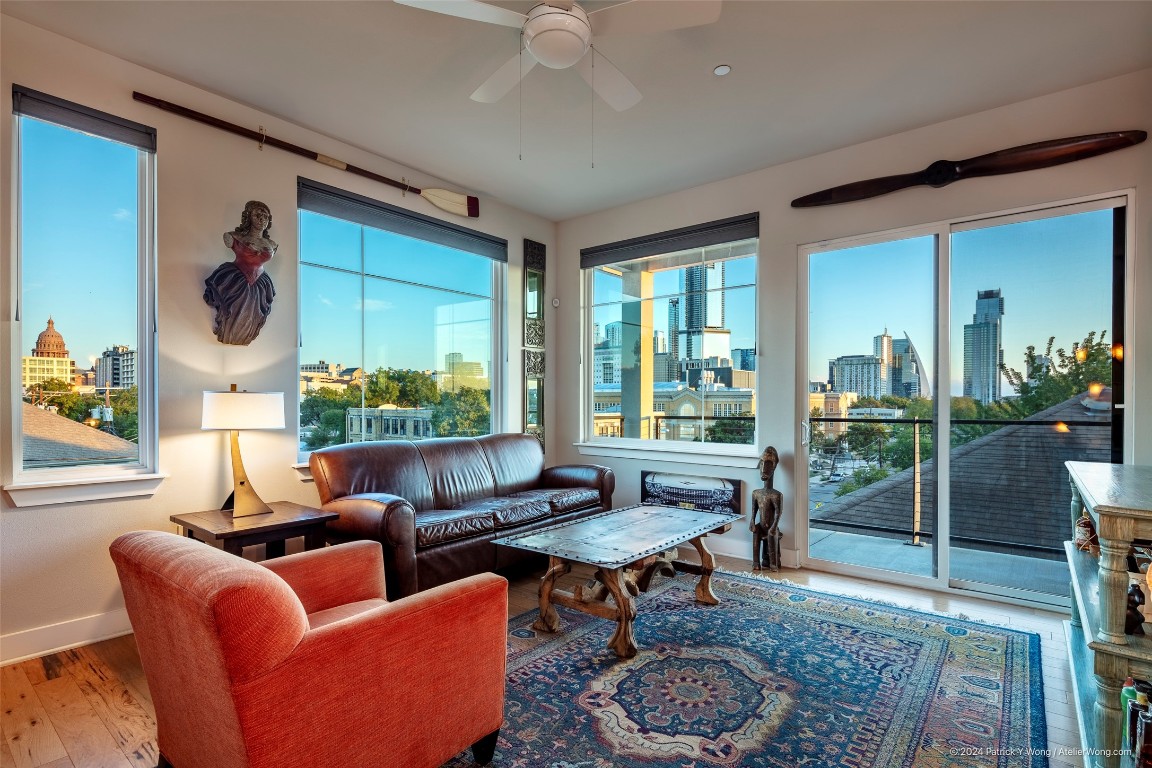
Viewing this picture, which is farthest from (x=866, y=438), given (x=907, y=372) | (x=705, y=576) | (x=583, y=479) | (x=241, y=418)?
(x=241, y=418)

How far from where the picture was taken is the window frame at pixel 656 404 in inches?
171

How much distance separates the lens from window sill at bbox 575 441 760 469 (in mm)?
4336

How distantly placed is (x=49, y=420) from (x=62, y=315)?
20.6 inches

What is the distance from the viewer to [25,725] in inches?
82.3

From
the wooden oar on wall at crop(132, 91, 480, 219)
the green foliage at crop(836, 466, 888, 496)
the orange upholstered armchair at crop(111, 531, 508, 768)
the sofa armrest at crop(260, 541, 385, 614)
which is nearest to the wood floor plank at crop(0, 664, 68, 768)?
the orange upholstered armchair at crop(111, 531, 508, 768)

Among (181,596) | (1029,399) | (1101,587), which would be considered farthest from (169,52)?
(1029,399)

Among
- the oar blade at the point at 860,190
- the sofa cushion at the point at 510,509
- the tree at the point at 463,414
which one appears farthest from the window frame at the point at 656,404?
the sofa cushion at the point at 510,509

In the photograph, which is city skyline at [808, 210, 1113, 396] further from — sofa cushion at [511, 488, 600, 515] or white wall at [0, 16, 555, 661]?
white wall at [0, 16, 555, 661]

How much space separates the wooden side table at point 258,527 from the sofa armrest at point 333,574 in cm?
72

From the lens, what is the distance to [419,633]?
1.59m

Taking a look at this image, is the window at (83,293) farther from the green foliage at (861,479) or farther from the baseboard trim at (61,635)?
the green foliage at (861,479)

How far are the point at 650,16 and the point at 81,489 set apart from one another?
132 inches

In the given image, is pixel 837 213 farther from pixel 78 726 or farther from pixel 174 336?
pixel 78 726

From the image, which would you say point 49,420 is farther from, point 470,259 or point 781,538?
point 781,538
